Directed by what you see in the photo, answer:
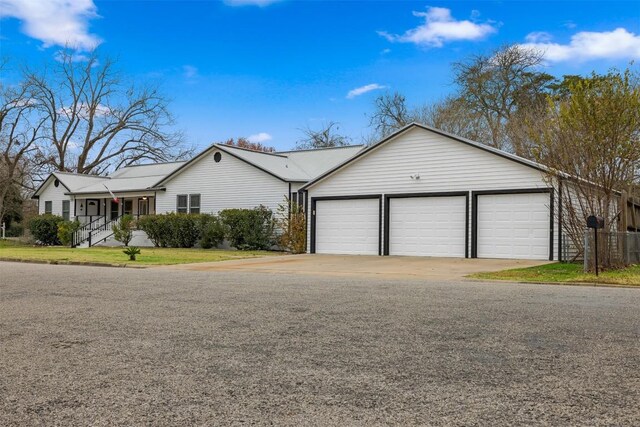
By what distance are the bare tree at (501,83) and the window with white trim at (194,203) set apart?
2055cm

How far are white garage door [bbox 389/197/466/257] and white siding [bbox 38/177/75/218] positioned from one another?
903 inches

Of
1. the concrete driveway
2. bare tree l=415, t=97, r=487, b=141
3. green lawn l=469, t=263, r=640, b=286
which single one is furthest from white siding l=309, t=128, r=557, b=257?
bare tree l=415, t=97, r=487, b=141

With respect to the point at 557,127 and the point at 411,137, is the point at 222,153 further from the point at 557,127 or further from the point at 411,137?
the point at 557,127

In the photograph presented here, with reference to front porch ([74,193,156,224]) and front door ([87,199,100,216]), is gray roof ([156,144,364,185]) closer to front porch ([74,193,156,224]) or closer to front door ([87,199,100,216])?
front porch ([74,193,156,224])

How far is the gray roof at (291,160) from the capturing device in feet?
89.0

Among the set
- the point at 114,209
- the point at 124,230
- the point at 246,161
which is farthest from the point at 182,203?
the point at 114,209

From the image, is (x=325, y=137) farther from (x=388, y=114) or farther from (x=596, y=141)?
(x=596, y=141)

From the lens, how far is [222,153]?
93.1 feet

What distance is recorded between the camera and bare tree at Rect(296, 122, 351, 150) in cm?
5072

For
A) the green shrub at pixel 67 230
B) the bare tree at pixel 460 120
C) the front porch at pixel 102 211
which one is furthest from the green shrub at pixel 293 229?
the bare tree at pixel 460 120

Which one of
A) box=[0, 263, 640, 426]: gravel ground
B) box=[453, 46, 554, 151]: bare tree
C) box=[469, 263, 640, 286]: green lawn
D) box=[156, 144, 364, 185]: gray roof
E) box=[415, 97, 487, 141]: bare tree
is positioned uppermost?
box=[453, 46, 554, 151]: bare tree

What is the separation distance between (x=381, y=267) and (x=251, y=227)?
35.1 ft

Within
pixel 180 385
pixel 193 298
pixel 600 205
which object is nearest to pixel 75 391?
pixel 180 385

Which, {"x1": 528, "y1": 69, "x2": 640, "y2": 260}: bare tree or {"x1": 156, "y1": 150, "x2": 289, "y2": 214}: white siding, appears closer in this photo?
A: {"x1": 528, "y1": 69, "x2": 640, "y2": 260}: bare tree
